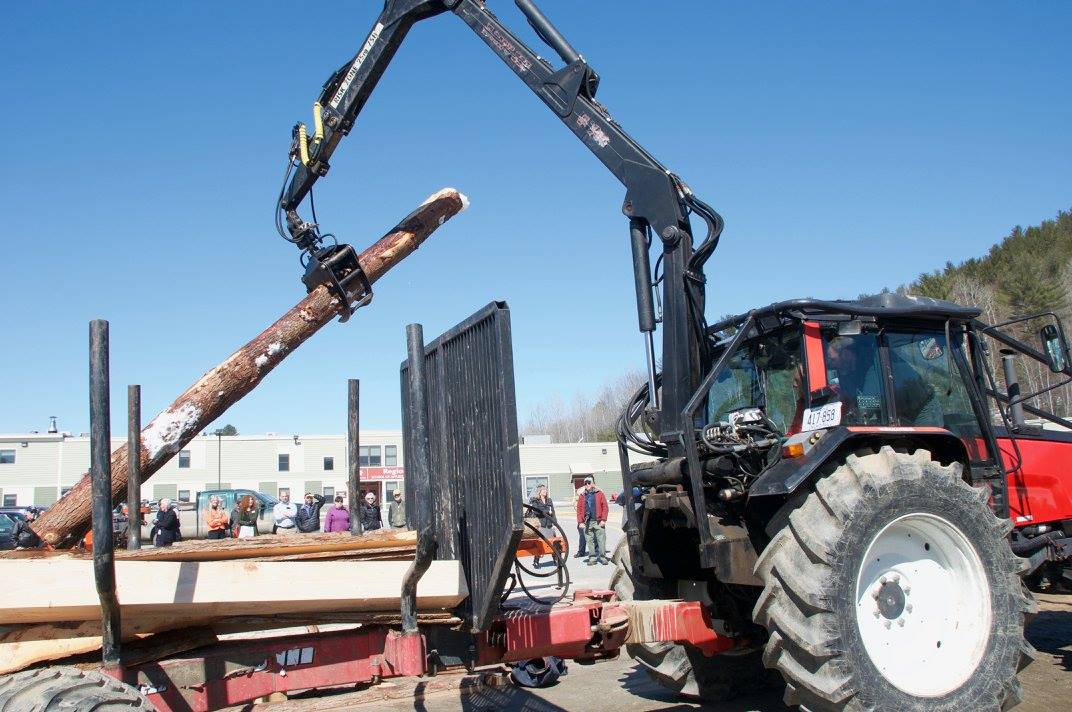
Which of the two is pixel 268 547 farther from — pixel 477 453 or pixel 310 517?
pixel 310 517

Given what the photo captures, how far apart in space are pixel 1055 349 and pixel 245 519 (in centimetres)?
1229

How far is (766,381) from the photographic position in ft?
18.8

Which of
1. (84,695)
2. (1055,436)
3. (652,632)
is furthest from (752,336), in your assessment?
(84,695)

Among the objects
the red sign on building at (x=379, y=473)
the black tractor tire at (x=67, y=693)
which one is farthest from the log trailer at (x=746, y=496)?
the red sign on building at (x=379, y=473)

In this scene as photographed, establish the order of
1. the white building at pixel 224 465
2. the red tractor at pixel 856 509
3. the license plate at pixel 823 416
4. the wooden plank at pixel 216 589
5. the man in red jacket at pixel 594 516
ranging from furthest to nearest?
the white building at pixel 224 465 < the man in red jacket at pixel 594 516 < the license plate at pixel 823 416 < the red tractor at pixel 856 509 < the wooden plank at pixel 216 589

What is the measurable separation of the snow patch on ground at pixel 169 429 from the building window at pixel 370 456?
3897 centimetres

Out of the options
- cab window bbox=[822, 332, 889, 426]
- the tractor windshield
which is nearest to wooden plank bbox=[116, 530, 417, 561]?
the tractor windshield

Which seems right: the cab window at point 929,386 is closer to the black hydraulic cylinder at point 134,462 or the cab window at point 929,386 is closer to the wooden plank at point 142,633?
the wooden plank at point 142,633

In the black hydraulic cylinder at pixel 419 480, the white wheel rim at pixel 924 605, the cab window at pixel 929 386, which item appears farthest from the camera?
the cab window at pixel 929 386

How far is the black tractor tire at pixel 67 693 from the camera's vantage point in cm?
333

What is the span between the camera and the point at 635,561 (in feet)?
19.5

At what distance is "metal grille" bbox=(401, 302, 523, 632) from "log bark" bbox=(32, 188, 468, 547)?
7.73ft

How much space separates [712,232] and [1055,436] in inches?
120

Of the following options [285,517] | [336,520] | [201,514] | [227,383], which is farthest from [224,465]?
[227,383]
